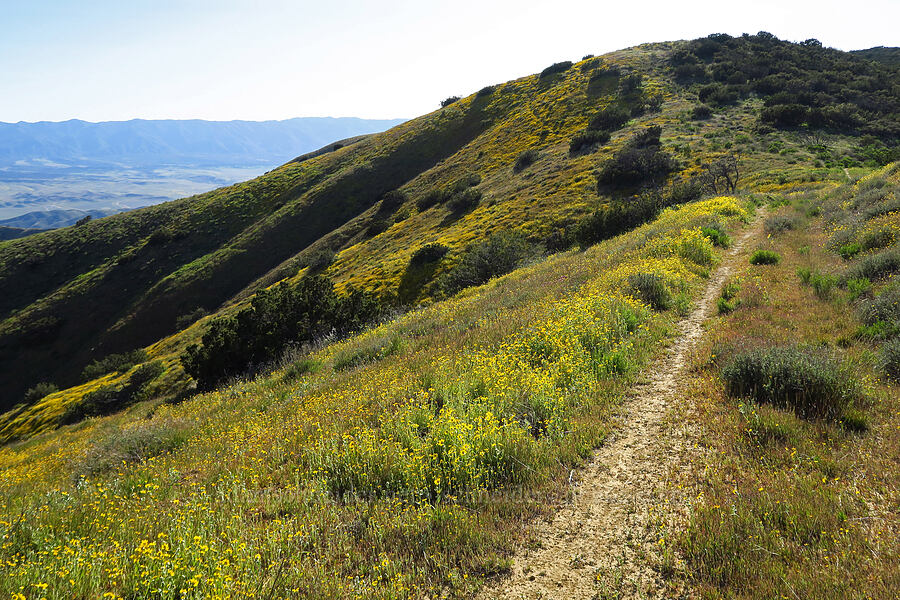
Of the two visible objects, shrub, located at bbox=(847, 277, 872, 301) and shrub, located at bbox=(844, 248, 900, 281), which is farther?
shrub, located at bbox=(844, 248, 900, 281)

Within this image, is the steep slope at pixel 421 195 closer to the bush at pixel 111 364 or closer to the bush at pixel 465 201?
the bush at pixel 465 201

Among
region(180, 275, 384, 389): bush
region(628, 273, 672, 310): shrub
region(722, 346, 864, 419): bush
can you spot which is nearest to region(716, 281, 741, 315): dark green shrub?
region(628, 273, 672, 310): shrub

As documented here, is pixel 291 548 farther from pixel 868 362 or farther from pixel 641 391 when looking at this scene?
pixel 868 362

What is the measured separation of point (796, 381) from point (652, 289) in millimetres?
4851

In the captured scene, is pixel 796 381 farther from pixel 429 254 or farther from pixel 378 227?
pixel 378 227

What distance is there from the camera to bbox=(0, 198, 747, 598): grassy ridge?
345cm

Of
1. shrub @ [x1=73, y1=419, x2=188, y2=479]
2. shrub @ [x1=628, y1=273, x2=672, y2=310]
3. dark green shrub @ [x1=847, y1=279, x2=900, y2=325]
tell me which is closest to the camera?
dark green shrub @ [x1=847, y1=279, x2=900, y2=325]

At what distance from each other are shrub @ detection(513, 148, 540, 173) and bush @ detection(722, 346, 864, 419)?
3932cm

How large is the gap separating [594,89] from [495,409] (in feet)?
183

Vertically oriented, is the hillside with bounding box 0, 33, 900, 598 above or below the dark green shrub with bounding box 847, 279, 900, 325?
below

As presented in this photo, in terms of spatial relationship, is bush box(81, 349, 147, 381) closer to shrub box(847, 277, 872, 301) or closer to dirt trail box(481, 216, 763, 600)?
dirt trail box(481, 216, 763, 600)

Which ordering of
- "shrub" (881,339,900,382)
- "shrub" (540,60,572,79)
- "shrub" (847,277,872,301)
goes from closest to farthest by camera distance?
"shrub" (881,339,900,382), "shrub" (847,277,872,301), "shrub" (540,60,572,79)

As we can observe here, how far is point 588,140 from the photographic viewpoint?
130 ft

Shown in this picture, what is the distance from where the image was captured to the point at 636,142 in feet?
115
